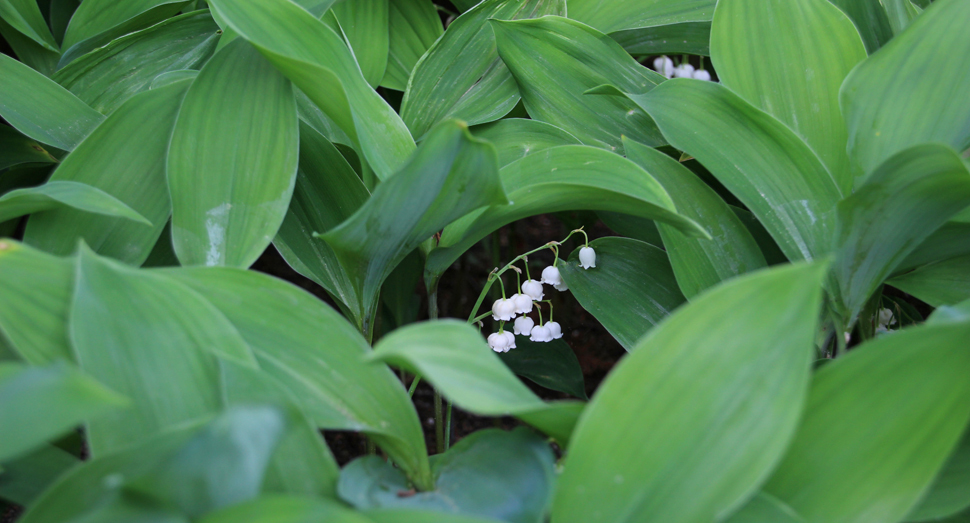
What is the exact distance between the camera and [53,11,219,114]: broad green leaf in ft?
2.79

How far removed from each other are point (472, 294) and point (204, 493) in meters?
1.20

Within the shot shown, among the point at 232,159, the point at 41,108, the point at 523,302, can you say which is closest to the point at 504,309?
the point at 523,302

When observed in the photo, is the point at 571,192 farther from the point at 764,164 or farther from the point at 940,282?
the point at 940,282

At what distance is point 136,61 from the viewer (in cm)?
87

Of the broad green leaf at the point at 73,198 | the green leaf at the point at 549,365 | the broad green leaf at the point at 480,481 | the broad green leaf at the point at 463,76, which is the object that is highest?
the broad green leaf at the point at 463,76

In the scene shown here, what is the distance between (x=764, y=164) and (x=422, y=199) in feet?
1.21

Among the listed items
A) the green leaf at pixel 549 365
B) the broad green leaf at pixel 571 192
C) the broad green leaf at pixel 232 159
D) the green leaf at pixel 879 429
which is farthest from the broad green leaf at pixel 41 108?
the green leaf at pixel 879 429

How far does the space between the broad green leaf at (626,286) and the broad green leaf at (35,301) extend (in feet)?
1.69

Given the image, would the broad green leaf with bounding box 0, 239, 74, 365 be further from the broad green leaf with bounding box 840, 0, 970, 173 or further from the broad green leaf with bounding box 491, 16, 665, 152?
the broad green leaf with bounding box 840, 0, 970, 173

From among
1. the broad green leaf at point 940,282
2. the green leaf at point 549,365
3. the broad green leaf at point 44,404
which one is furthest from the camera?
the green leaf at point 549,365

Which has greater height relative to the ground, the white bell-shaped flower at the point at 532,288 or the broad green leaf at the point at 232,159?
the broad green leaf at the point at 232,159

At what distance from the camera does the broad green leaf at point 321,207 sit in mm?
723

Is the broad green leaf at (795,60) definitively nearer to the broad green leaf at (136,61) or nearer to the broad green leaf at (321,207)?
the broad green leaf at (321,207)

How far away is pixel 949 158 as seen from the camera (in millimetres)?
487
